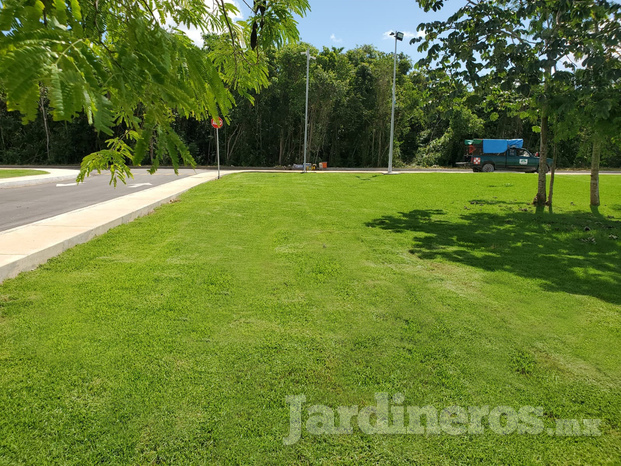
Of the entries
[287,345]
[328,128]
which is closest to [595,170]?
[287,345]

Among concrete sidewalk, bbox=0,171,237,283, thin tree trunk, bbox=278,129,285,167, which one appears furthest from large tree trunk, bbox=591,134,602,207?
thin tree trunk, bbox=278,129,285,167

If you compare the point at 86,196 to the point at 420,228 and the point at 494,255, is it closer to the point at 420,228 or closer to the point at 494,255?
the point at 420,228

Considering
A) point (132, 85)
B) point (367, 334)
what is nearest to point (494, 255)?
point (367, 334)

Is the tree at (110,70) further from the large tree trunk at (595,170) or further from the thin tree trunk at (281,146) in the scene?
the thin tree trunk at (281,146)

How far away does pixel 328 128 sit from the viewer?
38.9 metres

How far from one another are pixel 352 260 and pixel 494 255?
2558 millimetres

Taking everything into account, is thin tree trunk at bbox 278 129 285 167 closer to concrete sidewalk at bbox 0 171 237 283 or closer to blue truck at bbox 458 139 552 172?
blue truck at bbox 458 139 552 172

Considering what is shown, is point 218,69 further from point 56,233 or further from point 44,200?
point 44,200

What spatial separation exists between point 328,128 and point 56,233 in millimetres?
34495

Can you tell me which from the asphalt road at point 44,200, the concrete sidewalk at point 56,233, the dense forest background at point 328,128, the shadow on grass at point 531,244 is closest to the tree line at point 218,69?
the concrete sidewalk at point 56,233

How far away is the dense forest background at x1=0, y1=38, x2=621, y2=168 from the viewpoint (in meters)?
34.0

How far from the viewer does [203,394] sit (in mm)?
2709

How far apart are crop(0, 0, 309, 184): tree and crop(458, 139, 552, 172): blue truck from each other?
3087cm

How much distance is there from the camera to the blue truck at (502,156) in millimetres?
30031
